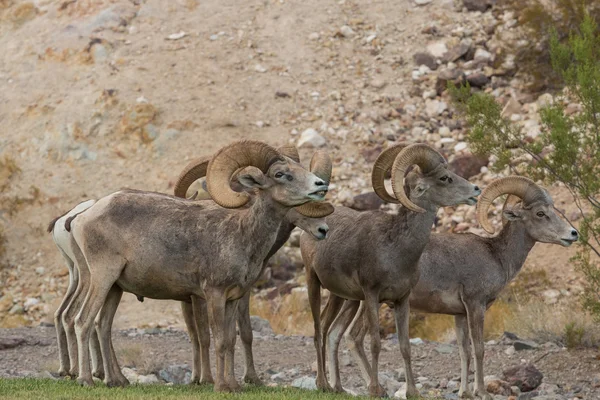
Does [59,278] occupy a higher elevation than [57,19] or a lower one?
lower

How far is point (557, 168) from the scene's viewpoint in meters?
17.4

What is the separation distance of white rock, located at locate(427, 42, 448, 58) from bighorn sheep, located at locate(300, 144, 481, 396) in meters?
18.7

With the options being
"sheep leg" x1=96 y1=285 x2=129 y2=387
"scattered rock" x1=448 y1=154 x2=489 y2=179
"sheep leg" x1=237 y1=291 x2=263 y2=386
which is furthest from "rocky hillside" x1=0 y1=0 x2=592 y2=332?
"sheep leg" x1=96 y1=285 x2=129 y2=387

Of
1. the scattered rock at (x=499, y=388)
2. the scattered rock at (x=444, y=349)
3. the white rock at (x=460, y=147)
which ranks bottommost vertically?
the scattered rock at (x=444, y=349)

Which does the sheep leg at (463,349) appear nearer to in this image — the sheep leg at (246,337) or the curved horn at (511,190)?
the curved horn at (511,190)

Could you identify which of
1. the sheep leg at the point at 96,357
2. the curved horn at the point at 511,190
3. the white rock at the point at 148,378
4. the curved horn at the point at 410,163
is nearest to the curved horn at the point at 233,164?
the curved horn at the point at 410,163

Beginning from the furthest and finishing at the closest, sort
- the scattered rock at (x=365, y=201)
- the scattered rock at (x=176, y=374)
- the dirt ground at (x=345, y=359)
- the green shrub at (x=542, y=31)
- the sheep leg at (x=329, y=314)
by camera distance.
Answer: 1. the green shrub at (x=542, y=31)
2. the scattered rock at (x=365, y=201)
3. the dirt ground at (x=345, y=359)
4. the scattered rock at (x=176, y=374)
5. the sheep leg at (x=329, y=314)

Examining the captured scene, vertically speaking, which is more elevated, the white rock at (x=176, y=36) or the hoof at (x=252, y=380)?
the white rock at (x=176, y=36)

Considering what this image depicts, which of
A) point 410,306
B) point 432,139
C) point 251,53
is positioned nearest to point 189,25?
point 251,53

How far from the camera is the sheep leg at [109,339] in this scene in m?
12.2

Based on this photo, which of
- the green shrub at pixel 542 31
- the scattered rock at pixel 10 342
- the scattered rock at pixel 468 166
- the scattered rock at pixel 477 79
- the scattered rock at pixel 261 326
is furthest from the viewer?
the scattered rock at pixel 477 79

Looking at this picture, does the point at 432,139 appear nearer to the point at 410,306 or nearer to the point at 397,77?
the point at 397,77

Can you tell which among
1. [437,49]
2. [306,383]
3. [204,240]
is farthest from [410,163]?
[437,49]

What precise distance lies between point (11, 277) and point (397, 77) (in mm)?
12040
